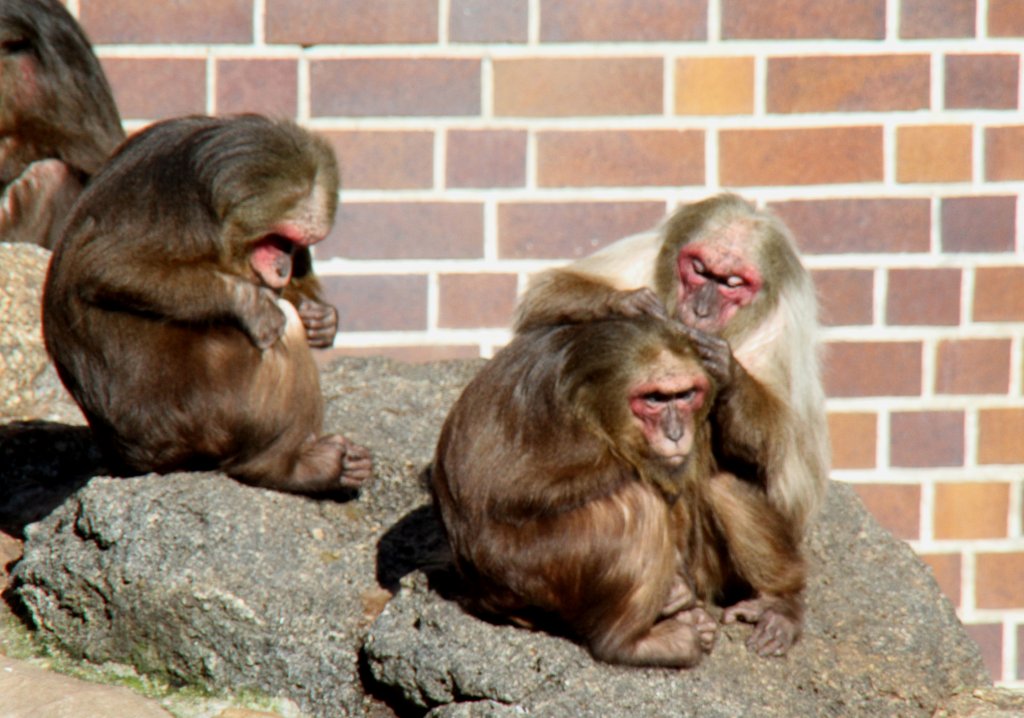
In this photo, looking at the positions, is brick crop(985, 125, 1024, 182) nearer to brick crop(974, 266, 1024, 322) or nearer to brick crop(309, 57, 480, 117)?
brick crop(974, 266, 1024, 322)

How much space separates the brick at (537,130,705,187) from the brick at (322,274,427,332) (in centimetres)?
86

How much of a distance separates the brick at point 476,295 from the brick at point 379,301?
0.11m

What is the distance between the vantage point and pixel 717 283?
601 cm

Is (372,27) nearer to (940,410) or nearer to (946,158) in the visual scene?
(946,158)

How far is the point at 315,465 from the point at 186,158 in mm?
1299

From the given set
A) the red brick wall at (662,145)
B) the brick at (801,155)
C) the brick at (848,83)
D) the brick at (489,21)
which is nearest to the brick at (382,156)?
the red brick wall at (662,145)

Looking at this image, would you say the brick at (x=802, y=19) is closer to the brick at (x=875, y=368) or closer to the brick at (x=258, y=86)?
the brick at (x=875, y=368)

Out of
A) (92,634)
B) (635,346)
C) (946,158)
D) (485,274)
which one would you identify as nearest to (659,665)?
(635,346)

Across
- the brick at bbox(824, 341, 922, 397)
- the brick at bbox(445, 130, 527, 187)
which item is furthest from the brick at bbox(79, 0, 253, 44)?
the brick at bbox(824, 341, 922, 397)

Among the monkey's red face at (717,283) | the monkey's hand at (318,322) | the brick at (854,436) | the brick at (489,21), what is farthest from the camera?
the brick at (854,436)

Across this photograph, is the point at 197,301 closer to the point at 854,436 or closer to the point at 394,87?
the point at 394,87

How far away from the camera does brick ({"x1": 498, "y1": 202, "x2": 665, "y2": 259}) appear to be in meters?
7.97

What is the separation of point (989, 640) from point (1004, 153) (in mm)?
2524

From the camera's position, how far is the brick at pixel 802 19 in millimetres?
7867
